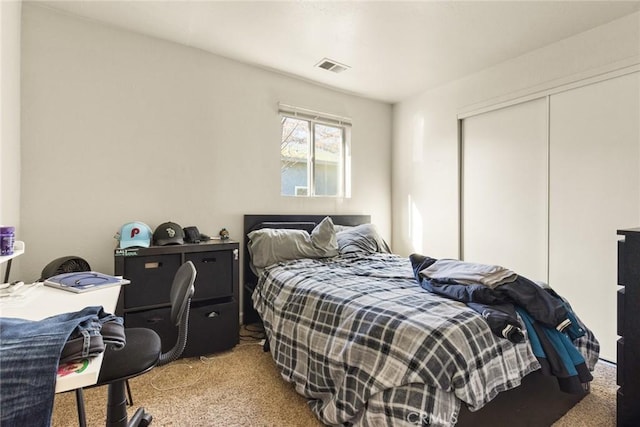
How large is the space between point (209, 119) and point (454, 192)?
267 centimetres

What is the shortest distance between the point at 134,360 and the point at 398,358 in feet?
3.41

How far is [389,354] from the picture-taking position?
1.30 metres

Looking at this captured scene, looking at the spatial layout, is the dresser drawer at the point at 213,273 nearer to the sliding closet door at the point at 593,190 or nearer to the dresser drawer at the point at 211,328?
the dresser drawer at the point at 211,328

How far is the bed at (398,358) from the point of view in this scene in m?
1.19

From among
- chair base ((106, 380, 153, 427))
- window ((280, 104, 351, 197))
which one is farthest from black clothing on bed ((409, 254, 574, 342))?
window ((280, 104, 351, 197))

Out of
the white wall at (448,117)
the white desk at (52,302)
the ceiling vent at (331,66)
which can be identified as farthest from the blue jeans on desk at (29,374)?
the white wall at (448,117)

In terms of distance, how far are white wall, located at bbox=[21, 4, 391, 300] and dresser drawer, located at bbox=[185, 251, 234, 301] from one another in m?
0.47

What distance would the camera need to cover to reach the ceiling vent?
117 inches

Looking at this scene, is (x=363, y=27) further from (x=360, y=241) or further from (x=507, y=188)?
(x=507, y=188)

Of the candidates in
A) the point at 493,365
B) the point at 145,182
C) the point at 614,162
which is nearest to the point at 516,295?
the point at 493,365

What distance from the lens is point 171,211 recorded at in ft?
8.81

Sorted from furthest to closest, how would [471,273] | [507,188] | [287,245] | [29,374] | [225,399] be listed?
1. [507,188]
2. [287,245]
3. [225,399]
4. [471,273]
5. [29,374]

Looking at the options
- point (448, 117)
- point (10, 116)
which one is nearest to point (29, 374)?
point (10, 116)

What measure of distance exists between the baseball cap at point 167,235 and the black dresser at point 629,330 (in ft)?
8.94
